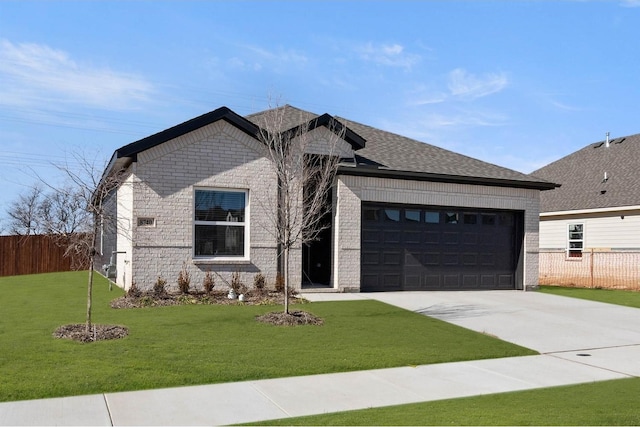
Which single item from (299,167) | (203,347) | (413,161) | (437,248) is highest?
(413,161)

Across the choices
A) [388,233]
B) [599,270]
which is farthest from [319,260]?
[599,270]

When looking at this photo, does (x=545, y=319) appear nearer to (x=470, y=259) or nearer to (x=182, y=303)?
(x=470, y=259)

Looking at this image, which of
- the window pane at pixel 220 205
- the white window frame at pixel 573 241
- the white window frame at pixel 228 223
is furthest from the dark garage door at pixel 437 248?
the white window frame at pixel 573 241

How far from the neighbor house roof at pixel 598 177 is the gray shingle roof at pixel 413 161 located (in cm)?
688

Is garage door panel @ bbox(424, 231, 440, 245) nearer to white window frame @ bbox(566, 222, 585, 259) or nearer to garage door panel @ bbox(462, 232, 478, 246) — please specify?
garage door panel @ bbox(462, 232, 478, 246)

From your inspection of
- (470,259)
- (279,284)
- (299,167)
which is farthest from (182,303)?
(470,259)

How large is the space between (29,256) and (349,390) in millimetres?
21997

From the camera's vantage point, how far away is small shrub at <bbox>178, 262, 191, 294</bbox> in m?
13.9

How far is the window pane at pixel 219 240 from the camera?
47.9 feet

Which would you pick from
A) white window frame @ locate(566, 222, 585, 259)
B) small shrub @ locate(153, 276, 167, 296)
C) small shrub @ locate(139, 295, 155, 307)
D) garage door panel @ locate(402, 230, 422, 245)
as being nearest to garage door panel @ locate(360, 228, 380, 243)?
garage door panel @ locate(402, 230, 422, 245)

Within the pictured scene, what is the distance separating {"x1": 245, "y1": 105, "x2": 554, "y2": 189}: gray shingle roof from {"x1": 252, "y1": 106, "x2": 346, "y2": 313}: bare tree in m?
0.77

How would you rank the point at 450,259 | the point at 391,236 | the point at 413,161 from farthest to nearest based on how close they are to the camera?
the point at 413,161
the point at 450,259
the point at 391,236

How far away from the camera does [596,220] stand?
965 inches

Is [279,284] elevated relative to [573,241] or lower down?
lower down
